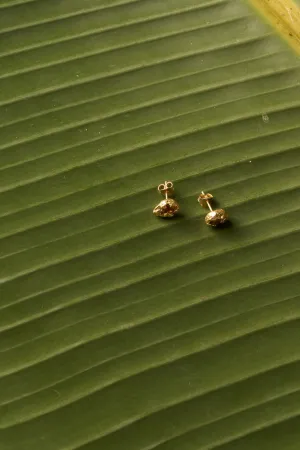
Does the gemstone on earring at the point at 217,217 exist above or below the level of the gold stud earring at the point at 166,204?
below

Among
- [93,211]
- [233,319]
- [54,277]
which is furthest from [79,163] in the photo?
[233,319]

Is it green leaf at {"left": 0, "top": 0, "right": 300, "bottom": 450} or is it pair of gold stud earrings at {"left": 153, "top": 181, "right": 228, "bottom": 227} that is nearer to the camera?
green leaf at {"left": 0, "top": 0, "right": 300, "bottom": 450}

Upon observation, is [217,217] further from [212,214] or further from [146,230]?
[146,230]

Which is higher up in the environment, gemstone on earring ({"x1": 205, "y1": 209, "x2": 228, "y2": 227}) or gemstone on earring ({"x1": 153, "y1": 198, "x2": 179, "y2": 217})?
gemstone on earring ({"x1": 153, "y1": 198, "x2": 179, "y2": 217})

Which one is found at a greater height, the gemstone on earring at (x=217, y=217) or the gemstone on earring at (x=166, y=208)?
the gemstone on earring at (x=166, y=208)

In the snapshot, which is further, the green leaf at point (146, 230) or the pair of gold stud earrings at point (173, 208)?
the pair of gold stud earrings at point (173, 208)

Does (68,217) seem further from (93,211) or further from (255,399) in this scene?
(255,399)
